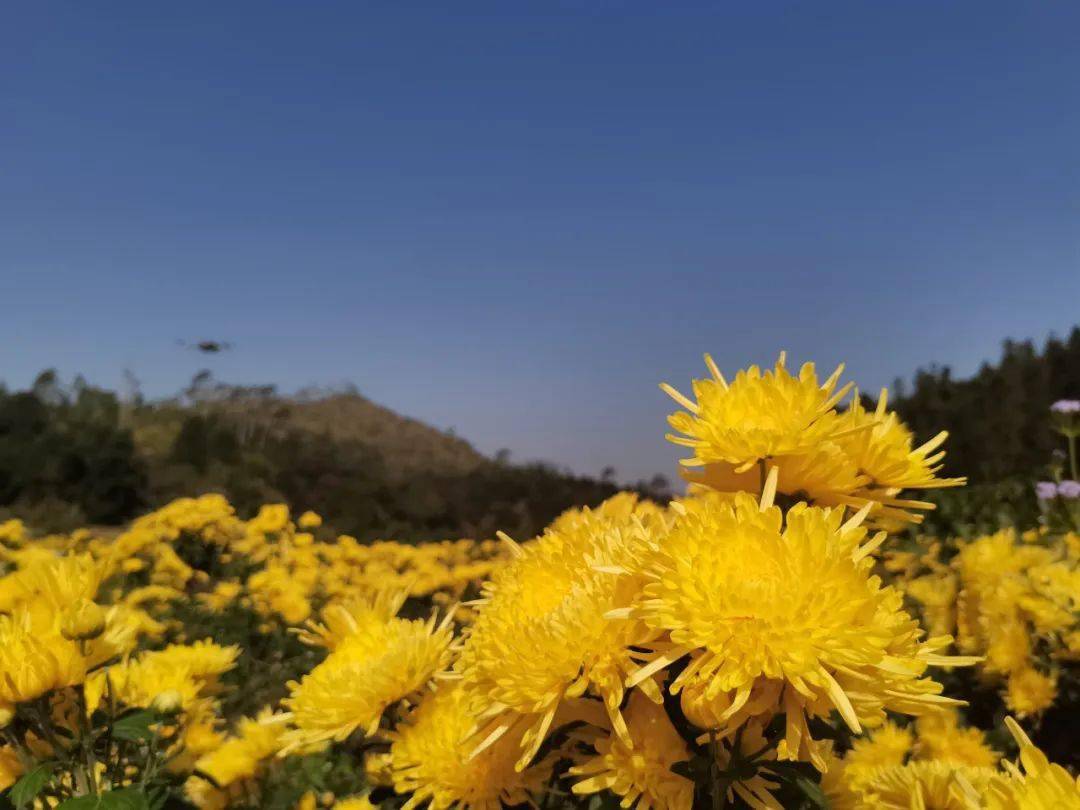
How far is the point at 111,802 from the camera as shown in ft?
3.32

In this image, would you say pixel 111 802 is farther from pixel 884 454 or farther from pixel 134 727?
pixel 884 454

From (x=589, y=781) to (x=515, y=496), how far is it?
33.3ft

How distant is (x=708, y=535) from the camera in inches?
29.0

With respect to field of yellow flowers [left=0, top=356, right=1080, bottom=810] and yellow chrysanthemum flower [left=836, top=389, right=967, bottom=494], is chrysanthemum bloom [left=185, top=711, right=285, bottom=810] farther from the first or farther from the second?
yellow chrysanthemum flower [left=836, top=389, right=967, bottom=494]

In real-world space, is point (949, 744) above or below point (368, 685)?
below

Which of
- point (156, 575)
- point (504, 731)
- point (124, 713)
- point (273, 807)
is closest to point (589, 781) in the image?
point (504, 731)

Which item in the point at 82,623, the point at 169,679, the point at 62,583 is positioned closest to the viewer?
the point at 82,623

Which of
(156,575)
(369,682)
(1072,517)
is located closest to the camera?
(369,682)

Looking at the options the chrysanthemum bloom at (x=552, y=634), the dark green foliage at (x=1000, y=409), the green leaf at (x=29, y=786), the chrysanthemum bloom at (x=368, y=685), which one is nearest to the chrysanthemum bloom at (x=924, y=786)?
the chrysanthemum bloom at (x=552, y=634)

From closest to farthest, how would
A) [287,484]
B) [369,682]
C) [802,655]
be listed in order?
[802,655], [369,682], [287,484]

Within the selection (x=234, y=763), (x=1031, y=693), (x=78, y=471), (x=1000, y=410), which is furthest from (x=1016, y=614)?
(x=78, y=471)

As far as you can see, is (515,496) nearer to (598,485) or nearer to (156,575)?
(598,485)

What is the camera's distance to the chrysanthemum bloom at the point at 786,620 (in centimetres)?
68

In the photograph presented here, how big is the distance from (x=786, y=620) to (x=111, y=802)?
0.89 m
